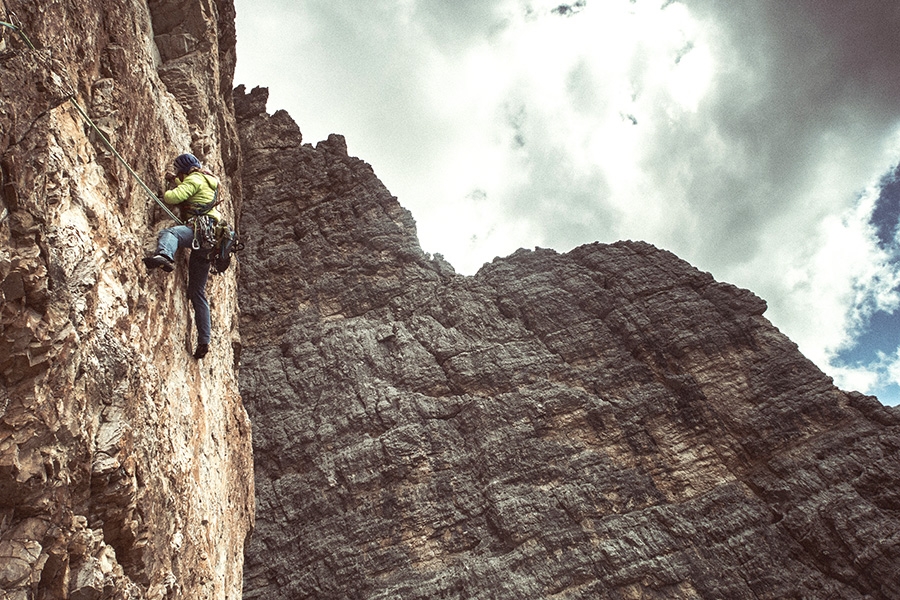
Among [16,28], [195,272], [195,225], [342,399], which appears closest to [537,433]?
[342,399]

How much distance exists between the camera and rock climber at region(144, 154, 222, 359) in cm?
744

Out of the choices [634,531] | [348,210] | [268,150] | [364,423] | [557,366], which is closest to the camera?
[634,531]

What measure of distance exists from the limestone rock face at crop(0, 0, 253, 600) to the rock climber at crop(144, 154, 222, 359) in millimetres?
200

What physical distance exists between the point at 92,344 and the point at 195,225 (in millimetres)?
2910

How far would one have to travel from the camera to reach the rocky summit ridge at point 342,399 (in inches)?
191

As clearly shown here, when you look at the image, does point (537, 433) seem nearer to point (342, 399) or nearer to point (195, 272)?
point (342, 399)

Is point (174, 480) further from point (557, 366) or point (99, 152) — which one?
point (557, 366)

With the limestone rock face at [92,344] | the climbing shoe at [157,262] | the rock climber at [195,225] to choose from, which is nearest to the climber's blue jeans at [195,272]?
the rock climber at [195,225]

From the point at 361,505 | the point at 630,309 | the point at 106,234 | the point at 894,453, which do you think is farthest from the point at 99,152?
the point at 894,453

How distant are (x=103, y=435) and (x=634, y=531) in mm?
21587

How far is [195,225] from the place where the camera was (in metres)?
7.71

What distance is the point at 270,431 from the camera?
81.2 ft

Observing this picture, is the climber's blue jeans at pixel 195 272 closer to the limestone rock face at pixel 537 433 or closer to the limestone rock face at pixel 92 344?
the limestone rock face at pixel 92 344

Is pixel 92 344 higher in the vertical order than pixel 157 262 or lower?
lower
